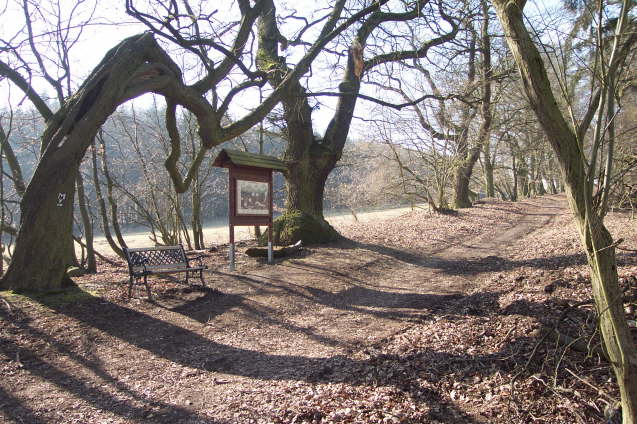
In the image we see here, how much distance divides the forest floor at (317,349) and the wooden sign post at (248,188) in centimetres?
123

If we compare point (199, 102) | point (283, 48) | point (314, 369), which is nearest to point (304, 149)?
point (283, 48)

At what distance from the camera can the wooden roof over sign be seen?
9430 mm

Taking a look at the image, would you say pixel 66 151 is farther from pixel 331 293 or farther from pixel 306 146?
pixel 306 146

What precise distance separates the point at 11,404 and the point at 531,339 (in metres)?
5.01

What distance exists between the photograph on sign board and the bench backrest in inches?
74.3

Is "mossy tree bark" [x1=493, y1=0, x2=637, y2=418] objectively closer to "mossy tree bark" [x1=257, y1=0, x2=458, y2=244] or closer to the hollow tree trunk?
the hollow tree trunk

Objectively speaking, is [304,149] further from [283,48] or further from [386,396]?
[386,396]

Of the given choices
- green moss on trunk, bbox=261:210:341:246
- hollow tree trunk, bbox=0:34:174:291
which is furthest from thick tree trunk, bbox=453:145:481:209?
hollow tree trunk, bbox=0:34:174:291

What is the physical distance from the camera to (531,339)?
439 centimetres

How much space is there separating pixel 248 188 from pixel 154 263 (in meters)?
2.89

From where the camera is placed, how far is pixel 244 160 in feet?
31.8

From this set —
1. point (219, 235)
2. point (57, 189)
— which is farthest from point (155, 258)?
point (219, 235)

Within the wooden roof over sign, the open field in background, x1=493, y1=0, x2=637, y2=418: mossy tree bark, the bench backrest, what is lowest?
the open field in background

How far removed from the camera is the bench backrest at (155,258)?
7.34 m
